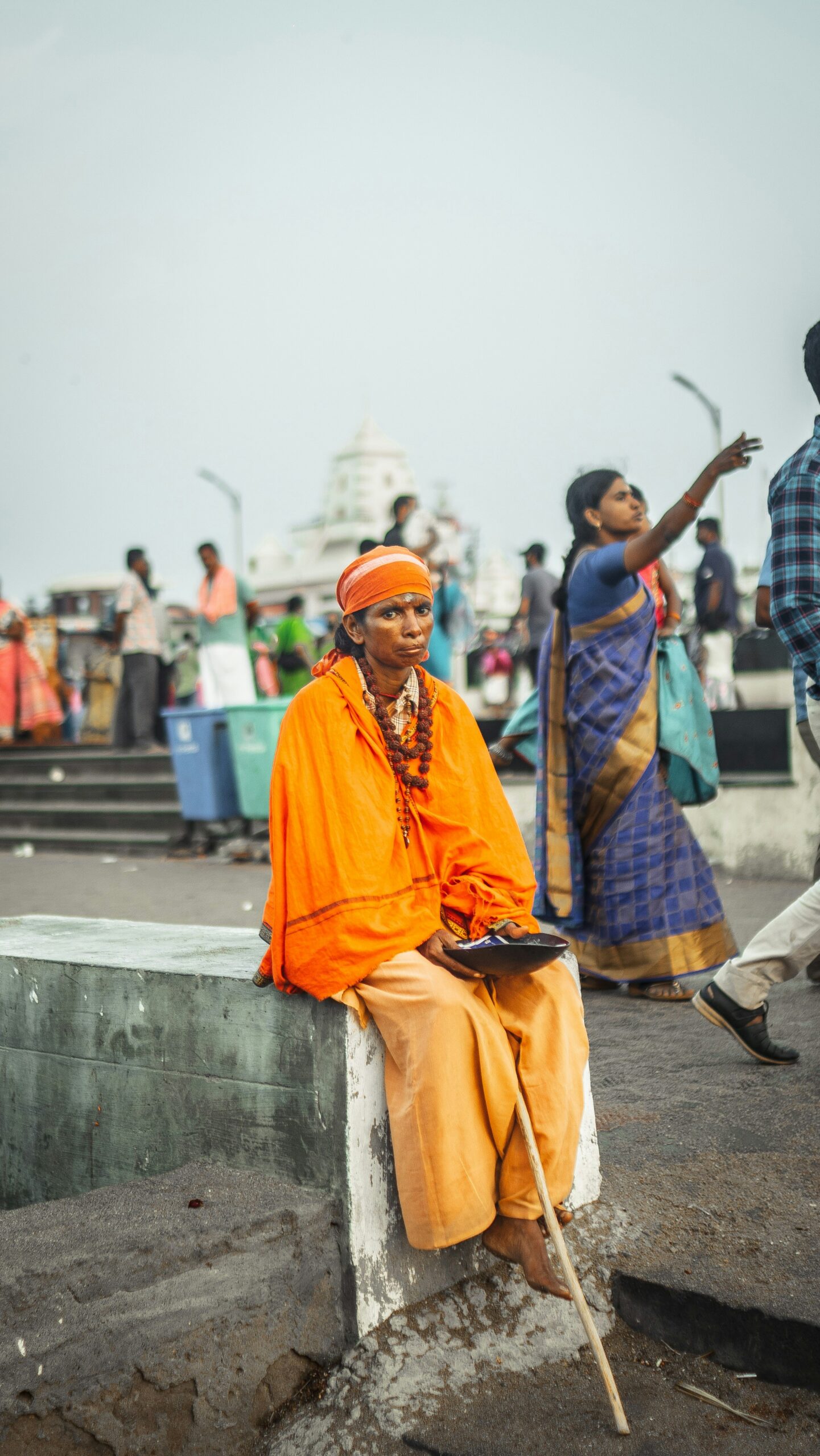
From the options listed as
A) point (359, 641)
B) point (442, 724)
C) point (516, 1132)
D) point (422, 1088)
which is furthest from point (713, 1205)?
point (359, 641)

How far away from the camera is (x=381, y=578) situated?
117 inches

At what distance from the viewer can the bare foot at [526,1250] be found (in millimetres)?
2465

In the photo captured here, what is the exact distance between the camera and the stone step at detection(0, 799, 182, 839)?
460 inches

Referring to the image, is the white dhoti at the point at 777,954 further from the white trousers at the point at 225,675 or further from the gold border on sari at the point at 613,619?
the white trousers at the point at 225,675

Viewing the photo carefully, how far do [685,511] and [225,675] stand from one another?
26.8 ft

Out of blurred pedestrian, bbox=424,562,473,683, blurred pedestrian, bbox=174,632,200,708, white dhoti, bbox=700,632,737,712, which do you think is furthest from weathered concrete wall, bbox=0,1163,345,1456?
blurred pedestrian, bbox=174,632,200,708

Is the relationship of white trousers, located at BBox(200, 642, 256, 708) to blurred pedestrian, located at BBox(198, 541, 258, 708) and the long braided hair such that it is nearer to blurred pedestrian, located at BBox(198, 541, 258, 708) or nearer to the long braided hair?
blurred pedestrian, located at BBox(198, 541, 258, 708)

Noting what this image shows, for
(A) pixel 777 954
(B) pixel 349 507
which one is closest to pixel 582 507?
(A) pixel 777 954

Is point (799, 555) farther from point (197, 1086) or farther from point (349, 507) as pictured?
point (349, 507)

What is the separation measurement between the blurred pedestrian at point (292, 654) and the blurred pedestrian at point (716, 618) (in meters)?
4.05

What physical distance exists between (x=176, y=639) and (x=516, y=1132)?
23370mm

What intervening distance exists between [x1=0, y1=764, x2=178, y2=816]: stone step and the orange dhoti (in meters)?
9.60

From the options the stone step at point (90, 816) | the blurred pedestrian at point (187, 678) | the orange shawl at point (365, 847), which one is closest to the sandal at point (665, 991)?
the orange shawl at point (365, 847)

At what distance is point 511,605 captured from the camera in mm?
67625
